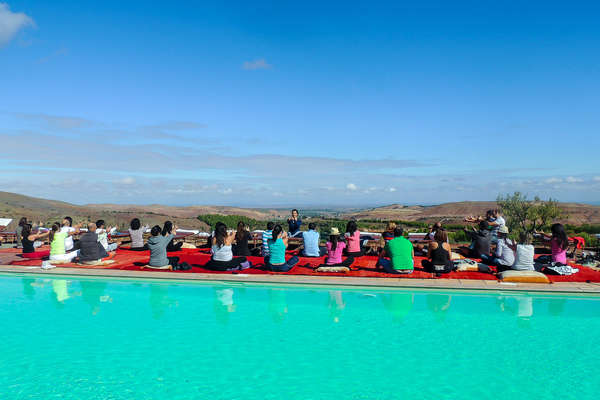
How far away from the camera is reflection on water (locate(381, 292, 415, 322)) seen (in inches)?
331

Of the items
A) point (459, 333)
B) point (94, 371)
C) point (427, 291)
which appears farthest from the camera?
point (427, 291)

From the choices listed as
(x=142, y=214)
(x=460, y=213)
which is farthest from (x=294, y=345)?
(x=460, y=213)

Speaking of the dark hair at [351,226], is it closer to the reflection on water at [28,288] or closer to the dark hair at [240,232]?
the dark hair at [240,232]

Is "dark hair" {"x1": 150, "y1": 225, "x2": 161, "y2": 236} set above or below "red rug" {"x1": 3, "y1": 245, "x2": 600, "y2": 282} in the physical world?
above

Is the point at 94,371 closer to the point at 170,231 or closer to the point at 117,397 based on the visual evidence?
the point at 117,397

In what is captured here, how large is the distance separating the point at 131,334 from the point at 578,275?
34.6 feet

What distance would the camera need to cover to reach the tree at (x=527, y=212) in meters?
29.5

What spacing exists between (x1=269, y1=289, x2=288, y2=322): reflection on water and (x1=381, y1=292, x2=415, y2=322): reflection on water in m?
2.21

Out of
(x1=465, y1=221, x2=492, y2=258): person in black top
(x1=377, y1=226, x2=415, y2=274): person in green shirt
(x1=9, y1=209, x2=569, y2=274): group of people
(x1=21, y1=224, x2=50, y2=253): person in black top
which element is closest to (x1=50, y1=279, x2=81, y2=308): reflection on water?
(x1=9, y1=209, x2=569, y2=274): group of people

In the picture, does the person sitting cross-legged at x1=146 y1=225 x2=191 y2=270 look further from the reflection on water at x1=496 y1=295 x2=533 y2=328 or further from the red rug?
the reflection on water at x1=496 y1=295 x2=533 y2=328

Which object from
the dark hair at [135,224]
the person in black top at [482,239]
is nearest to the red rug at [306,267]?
the dark hair at [135,224]

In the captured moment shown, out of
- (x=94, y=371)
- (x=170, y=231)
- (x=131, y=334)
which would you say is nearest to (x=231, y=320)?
(x=131, y=334)

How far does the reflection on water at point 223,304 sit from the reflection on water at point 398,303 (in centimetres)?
335

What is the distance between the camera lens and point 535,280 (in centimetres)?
967
